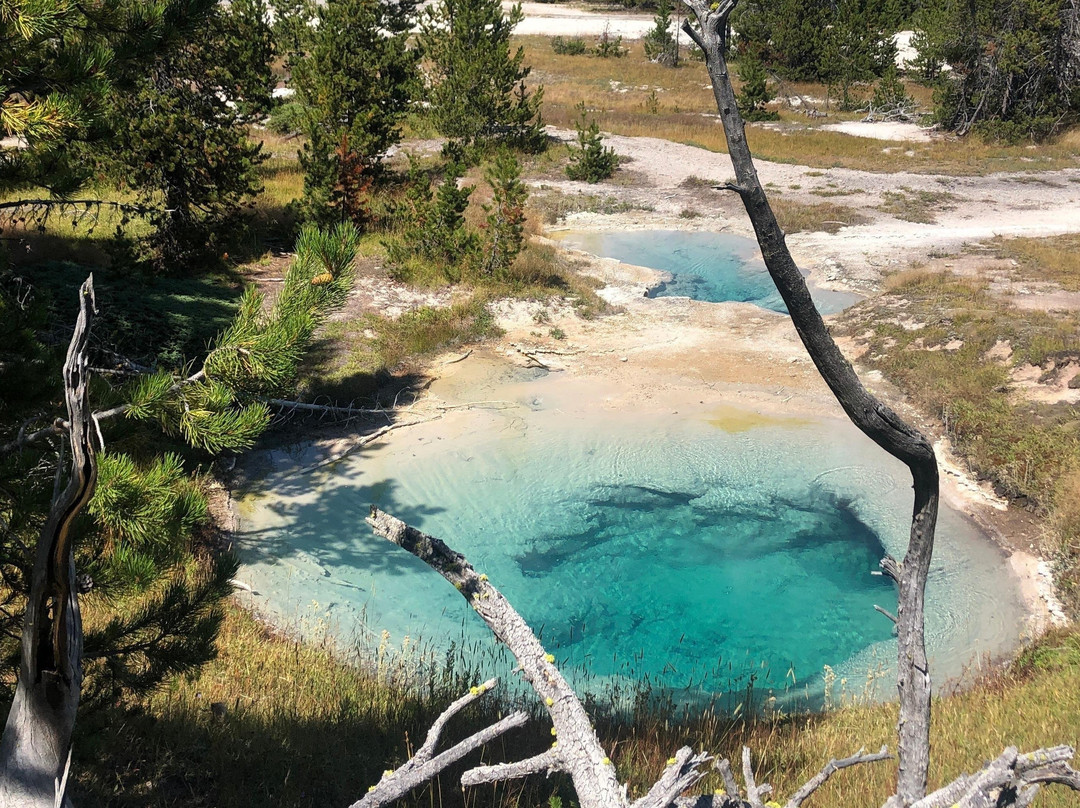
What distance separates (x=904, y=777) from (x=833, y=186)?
64.7 feet

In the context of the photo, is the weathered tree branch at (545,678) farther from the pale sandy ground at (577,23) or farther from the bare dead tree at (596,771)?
the pale sandy ground at (577,23)

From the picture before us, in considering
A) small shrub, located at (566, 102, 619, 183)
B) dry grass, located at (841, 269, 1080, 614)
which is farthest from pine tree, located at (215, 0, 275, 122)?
dry grass, located at (841, 269, 1080, 614)

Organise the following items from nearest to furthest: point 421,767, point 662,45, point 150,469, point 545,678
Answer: point 421,767 → point 545,678 → point 150,469 → point 662,45

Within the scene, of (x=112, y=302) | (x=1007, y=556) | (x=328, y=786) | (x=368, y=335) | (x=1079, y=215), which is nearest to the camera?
(x=328, y=786)

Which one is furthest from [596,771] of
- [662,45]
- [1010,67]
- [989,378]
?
[662,45]

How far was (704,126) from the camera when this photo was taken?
1099 inches

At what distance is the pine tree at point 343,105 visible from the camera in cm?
1312

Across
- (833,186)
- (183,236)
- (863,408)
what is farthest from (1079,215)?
(863,408)

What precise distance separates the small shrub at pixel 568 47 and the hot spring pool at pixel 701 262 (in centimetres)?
2907

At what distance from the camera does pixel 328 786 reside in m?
3.72

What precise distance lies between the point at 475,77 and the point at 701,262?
8.77 meters

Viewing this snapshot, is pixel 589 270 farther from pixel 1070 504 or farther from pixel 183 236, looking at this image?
pixel 1070 504

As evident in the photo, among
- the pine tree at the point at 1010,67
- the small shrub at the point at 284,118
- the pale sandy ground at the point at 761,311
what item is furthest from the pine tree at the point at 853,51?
the small shrub at the point at 284,118

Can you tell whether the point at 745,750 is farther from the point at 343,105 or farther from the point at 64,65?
the point at 343,105
